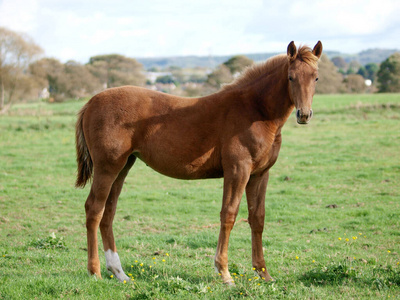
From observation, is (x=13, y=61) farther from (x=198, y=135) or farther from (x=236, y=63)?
(x=198, y=135)

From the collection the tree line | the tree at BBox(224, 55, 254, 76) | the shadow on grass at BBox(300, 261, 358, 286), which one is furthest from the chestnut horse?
the tree at BBox(224, 55, 254, 76)

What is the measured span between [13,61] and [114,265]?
31373 mm

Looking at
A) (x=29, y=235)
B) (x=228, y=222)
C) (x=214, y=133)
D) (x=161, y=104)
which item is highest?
(x=161, y=104)

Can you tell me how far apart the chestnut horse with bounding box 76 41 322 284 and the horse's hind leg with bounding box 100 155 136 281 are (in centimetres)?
1

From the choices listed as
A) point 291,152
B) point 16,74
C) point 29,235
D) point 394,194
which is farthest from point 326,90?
point 29,235

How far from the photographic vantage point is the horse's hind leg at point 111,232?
5.24 metres

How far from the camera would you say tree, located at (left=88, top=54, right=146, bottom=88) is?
45.9m

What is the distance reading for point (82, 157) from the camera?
223 inches

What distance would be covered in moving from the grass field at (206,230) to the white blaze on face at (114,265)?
5.7 inches

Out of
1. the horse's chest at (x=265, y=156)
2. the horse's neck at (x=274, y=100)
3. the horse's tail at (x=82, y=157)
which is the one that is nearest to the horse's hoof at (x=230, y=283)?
the horse's chest at (x=265, y=156)

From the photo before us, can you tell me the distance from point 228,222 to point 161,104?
1697 mm

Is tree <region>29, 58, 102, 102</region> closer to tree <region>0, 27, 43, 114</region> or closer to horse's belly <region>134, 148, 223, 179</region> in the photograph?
tree <region>0, 27, 43, 114</region>

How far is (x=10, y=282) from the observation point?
464 centimetres

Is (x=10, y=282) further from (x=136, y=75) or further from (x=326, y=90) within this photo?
(x=326, y=90)
